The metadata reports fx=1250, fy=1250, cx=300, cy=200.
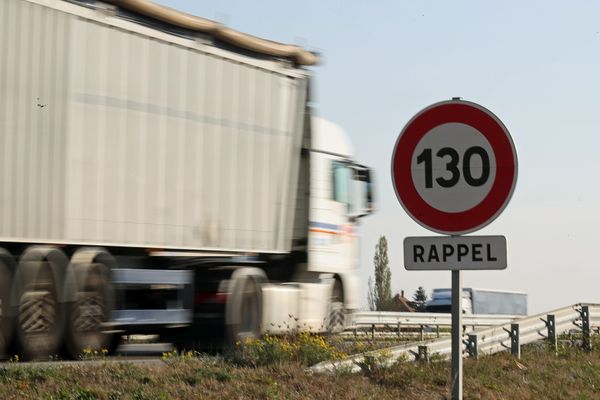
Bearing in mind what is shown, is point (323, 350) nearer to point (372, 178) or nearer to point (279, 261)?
point (279, 261)

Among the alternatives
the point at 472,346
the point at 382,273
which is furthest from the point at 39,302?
the point at 382,273

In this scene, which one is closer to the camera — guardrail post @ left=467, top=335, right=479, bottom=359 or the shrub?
the shrub

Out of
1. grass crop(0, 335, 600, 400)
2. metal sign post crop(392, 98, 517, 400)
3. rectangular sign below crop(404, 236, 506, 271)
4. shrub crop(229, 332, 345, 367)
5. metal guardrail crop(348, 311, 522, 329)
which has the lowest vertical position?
grass crop(0, 335, 600, 400)

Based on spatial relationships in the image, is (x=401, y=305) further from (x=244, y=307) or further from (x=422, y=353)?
(x=422, y=353)

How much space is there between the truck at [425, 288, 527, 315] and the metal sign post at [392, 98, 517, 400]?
5651 centimetres

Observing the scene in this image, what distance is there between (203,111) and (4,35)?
14.3 feet

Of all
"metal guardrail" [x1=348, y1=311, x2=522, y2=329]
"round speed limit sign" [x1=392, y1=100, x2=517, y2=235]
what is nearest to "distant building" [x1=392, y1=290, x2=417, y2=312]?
"metal guardrail" [x1=348, y1=311, x2=522, y2=329]

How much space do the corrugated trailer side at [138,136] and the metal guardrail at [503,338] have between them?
506cm

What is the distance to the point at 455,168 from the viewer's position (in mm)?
7094

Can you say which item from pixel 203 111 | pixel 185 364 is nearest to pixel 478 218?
pixel 185 364

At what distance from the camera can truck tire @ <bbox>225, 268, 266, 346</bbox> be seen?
758 inches

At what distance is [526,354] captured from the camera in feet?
47.7

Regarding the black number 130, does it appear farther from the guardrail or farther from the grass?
the guardrail

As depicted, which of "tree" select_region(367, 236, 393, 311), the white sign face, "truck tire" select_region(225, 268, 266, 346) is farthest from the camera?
"tree" select_region(367, 236, 393, 311)
